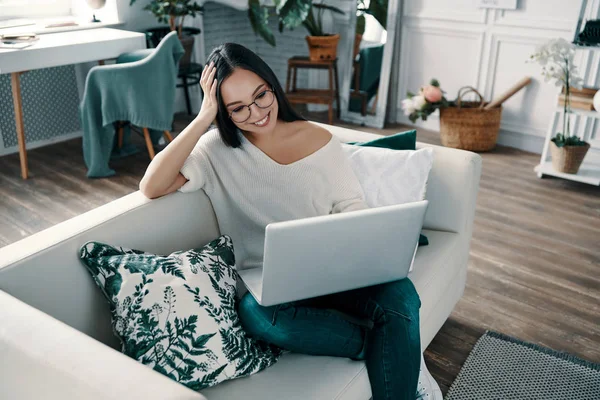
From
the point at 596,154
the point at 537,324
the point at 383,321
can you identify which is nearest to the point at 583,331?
the point at 537,324

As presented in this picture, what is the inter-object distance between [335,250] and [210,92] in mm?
598

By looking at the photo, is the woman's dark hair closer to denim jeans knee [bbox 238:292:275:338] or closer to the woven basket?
denim jeans knee [bbox 238:292:275:338]

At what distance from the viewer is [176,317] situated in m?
1.19

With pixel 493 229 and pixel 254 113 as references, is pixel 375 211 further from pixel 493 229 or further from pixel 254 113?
pixel 493 229

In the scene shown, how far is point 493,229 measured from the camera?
2816 mm

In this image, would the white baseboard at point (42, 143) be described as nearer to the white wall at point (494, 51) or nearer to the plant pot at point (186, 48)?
the plant pot at point (186, 48)

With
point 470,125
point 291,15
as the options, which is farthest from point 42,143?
point 470,125

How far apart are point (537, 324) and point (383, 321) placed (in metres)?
1.02

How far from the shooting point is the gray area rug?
5.69 ft

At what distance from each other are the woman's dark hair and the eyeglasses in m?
0.03

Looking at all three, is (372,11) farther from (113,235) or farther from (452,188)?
(113,235)

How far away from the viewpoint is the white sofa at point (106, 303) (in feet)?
3.07

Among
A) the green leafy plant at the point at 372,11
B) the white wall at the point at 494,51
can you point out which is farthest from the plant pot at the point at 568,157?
the green leafy plant at the point at 372,11

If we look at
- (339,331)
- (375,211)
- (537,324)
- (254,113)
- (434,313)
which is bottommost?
(537,324)
